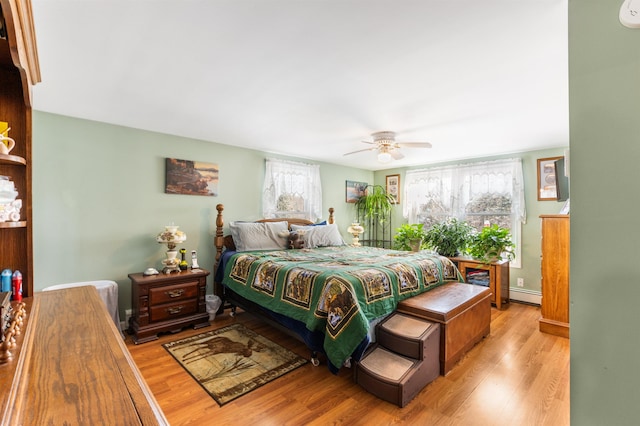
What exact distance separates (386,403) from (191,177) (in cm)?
321

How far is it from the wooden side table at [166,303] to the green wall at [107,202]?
1.44 feet

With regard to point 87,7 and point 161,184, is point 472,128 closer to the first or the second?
point 87,7

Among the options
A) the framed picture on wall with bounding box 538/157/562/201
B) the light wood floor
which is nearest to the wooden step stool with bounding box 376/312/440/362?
the light wood floor

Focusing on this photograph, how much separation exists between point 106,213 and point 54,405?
118 inches

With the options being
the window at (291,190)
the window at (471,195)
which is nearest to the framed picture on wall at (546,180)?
the window at (471,195)

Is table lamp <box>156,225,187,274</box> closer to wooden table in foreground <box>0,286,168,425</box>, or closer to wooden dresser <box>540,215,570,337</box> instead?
wooden table in foreground <box>0,286,168,425</box>

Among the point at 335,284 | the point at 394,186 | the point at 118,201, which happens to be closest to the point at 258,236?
the point at 118,201

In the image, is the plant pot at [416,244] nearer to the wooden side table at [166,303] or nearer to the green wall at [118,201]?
the green wall at [118,201]

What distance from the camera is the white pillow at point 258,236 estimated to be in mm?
3715

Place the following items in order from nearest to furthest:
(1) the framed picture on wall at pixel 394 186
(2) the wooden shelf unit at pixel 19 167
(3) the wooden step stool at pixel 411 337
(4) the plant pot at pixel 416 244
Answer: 1. (2) the wooden shelf unit at pixel 19 167
2. (3) the wooden step stool at pixel 411 337
3. (4) the plant pot at pixel 416 244
4. (1) the framed picture on wall at pixel 394 186

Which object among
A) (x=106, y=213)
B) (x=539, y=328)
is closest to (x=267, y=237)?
(x=106, y=213)

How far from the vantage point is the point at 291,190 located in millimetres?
4738

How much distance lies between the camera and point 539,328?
3221 mm

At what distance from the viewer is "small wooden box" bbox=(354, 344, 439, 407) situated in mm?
1952
